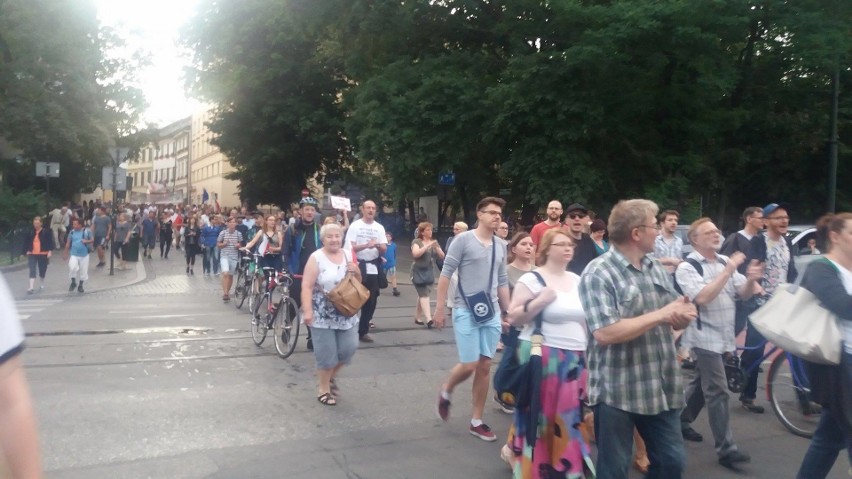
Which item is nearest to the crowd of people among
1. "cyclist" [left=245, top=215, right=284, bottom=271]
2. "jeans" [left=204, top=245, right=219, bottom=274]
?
"cyclist" [left=245, top=215, right=284, bottom=271]

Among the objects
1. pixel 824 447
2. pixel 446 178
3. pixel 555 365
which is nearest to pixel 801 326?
pixel 824 447

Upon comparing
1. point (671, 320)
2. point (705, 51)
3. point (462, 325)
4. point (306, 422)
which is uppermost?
point (705, 51)

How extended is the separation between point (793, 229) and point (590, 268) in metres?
13.0

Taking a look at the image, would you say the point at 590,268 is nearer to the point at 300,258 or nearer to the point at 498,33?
the point at 300,258

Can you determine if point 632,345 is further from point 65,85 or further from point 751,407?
point 65,85

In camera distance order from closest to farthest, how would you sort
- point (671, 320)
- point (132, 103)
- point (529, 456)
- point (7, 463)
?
point (7, 463)
point (671, 320)
point (529, 456)
point (132, 103)

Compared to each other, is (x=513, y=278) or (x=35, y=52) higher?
(x=35, y=52)

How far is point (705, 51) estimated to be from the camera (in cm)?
2022

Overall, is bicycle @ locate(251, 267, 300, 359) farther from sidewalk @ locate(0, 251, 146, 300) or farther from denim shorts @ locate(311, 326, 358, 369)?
sidewalk @ locate(0, 251, 146, 300)

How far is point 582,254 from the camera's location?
24.9 ft

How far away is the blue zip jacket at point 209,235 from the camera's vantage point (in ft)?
69.2

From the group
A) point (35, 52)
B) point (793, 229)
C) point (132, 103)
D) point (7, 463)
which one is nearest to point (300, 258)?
point (7, 463)

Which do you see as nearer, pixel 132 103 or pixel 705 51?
pixel 705 51

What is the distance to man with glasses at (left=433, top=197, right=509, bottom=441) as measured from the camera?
6262 millimetres
